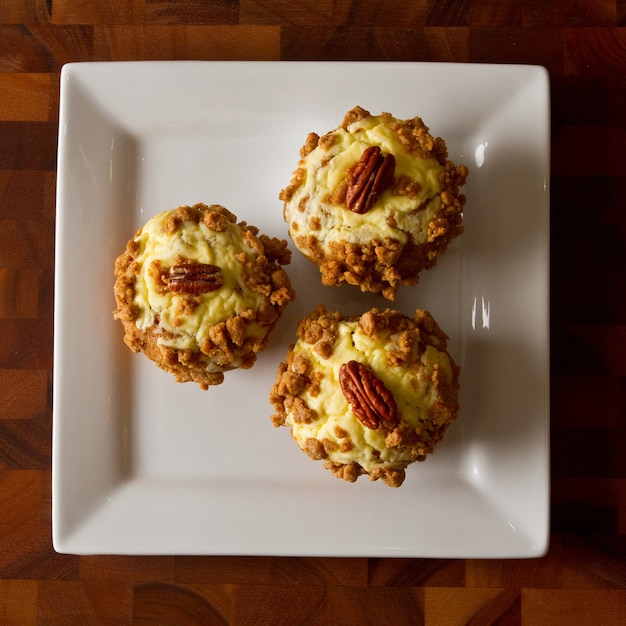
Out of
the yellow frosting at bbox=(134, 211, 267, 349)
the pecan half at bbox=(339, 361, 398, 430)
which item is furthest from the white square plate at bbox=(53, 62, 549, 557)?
the pecan half at bbox=(339, 361, 398, 430)

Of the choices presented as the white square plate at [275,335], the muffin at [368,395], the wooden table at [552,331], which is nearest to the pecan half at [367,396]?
the muffin at [368,395]

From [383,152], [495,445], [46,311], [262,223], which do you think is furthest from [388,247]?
[46,311]

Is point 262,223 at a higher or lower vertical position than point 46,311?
higher

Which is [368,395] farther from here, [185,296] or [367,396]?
[185,296]

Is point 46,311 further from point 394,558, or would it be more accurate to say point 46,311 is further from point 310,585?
point 394,558

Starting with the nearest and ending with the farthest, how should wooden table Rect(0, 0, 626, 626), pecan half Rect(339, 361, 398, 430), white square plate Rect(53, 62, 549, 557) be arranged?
pecan half Rect(339, 361, 398, 430) < white square plate Rect(53, 62, 549, 557) < wooden table Rect(0, 0, 626, 626)

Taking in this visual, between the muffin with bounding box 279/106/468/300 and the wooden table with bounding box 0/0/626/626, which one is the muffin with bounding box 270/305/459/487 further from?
the wooden table with bounding box 0/0/626/626
